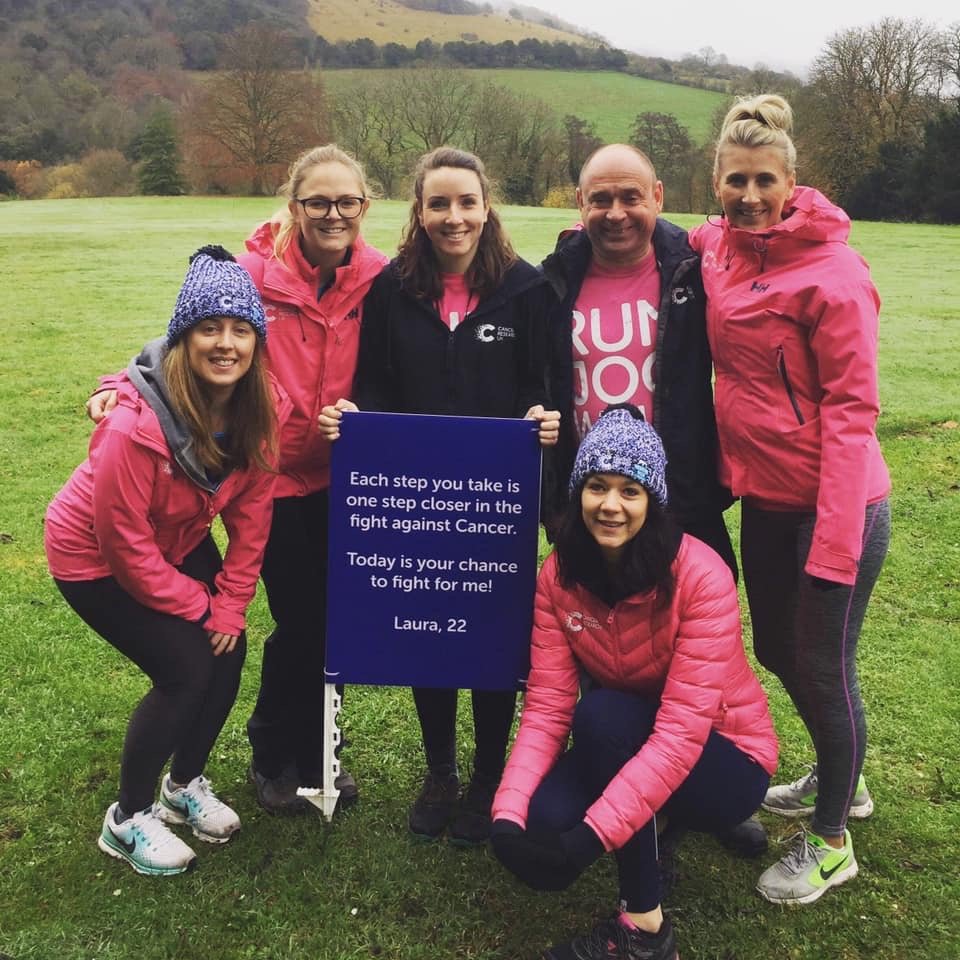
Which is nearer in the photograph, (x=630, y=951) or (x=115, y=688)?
(x=630, y=951)

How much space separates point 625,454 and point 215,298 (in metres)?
1.64

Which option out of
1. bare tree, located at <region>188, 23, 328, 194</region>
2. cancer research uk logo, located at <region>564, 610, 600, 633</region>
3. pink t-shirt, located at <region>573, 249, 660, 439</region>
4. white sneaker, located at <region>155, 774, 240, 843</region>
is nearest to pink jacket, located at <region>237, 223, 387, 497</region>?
pink t-shirt, located at <region>573, 249, 660, 439</region>

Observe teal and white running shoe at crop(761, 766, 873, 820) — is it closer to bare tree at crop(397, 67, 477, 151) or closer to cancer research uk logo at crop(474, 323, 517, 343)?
cancer research uk logo at crop(474, 323, 517, 343)

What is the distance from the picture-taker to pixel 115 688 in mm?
5246

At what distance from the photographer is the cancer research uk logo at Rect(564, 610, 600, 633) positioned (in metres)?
3.42

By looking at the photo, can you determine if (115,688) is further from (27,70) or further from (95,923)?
(27,70)

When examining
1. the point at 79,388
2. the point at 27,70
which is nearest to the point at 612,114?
the point at 27,70

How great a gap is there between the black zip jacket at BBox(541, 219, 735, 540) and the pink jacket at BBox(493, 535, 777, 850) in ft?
1.34

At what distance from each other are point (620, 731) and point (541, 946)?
99 centimetres

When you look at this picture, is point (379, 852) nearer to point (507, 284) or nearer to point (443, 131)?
point (507, 284)

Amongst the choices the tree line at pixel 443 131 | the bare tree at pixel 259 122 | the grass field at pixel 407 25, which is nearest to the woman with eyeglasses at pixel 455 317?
the tree line at pixel 443 131

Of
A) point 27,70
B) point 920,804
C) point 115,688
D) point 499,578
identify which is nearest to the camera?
point 499,578

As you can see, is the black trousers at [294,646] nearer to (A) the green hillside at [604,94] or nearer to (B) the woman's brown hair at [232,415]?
(B) the woman's brown hair at [232,415]

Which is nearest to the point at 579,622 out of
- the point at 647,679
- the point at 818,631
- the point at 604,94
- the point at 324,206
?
the point at 647,679
